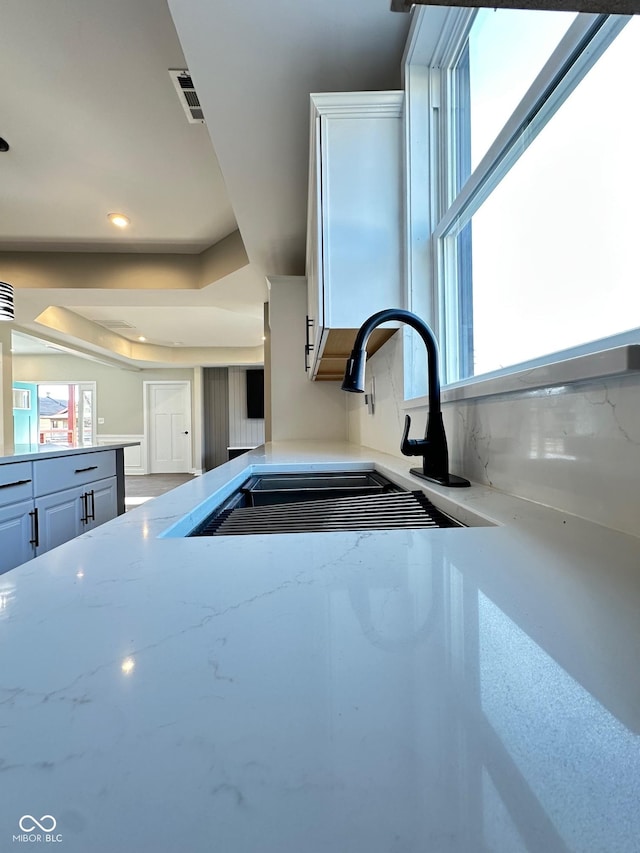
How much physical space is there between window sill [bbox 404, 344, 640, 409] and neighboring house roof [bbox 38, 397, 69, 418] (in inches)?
409

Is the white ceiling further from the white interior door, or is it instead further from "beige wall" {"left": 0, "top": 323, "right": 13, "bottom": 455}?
the white interior door

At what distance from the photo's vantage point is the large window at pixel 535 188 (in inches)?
26.6

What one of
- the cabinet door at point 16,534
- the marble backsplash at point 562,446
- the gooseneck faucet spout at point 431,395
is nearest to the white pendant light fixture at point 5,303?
the cabinet door at point 16,534

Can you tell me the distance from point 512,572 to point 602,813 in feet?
0.88

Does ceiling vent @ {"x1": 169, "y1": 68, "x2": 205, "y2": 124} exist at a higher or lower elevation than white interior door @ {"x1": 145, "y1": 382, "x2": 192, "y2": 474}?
higher

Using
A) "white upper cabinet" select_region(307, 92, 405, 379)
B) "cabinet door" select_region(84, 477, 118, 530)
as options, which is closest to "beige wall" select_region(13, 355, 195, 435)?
"cabinet door" select_region(84, 477, 118, 530)

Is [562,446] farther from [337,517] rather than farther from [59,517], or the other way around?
[59,517]

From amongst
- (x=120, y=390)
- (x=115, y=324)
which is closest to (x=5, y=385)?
(x=115, y=324)

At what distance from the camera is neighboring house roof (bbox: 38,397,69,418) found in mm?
9375

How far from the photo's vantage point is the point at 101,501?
294 centimetres

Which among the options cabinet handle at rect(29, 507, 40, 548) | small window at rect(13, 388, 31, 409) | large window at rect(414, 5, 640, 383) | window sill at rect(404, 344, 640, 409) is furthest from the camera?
small window at rect(13, 388, 31, 409)

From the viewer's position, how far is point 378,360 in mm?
1987

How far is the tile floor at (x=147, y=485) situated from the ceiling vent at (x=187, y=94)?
180 inches

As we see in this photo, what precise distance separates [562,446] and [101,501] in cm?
304
